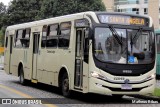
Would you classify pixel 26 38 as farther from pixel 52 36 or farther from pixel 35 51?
pixel 52 36

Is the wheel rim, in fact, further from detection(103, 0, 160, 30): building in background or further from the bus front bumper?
detection(103, 0, 160, 30): building in background

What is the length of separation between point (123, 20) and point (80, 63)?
204 cm

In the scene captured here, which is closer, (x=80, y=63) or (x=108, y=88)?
(x=108, y=88)

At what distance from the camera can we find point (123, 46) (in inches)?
560

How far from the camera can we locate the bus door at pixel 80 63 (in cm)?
1429

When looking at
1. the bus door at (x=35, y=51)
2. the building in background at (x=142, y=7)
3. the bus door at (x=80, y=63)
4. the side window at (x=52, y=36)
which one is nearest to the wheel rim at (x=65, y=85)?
the bus door at (x=80, y=63)

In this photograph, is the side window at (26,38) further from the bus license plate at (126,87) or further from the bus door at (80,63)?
the bus license plate at (126,87)

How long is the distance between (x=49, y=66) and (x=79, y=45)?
10.6ft

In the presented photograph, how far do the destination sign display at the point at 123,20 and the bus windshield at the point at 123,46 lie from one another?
25cm

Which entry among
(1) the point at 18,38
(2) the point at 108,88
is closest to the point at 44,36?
(1) the point at 18,38

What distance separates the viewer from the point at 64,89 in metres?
16.2

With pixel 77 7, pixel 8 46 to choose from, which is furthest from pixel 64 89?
pixel 77 7

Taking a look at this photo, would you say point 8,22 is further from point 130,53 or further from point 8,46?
point 130,53

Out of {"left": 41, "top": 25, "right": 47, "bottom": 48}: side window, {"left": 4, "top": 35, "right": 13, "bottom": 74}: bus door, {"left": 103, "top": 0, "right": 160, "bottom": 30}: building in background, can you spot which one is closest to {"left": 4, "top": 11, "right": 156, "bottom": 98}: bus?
{"left": 41, "top": 25, "right": 47, "bottom": 48}: side window
